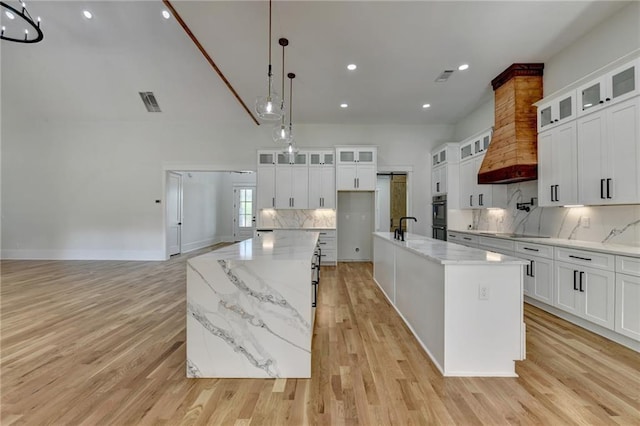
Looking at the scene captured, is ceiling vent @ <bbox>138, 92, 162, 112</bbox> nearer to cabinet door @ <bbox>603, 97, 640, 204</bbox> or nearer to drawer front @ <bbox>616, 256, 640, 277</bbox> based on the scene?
cabinet door @ <bbox>603, 97, 640, 204</bbox>

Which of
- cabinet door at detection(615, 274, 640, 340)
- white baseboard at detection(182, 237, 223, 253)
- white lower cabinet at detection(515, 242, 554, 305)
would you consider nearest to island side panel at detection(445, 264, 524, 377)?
cabinet door at detection(615, 274, 640, 340)

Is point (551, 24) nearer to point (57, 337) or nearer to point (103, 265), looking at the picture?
point (57, 337)

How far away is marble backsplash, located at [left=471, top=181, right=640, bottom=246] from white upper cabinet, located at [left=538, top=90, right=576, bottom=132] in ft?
3.43

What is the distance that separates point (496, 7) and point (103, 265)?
845 cm

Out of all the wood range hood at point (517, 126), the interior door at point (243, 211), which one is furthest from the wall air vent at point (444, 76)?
the interior door at point (243, 211)

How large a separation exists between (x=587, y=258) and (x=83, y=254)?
978 centimetres

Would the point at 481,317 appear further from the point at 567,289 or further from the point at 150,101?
the point at 150,101

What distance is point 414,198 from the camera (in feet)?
23.7

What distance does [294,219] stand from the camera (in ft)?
23.4

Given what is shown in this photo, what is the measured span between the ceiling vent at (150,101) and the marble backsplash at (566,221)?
7.60 meters

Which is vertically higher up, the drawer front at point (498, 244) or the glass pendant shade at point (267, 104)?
the glass pendant shade at point (267, 104)

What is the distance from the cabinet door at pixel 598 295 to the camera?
8.86 feet

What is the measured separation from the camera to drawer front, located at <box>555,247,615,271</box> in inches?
107

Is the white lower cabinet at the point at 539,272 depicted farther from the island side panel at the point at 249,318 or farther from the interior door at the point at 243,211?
the interior door at the point at 243,211
